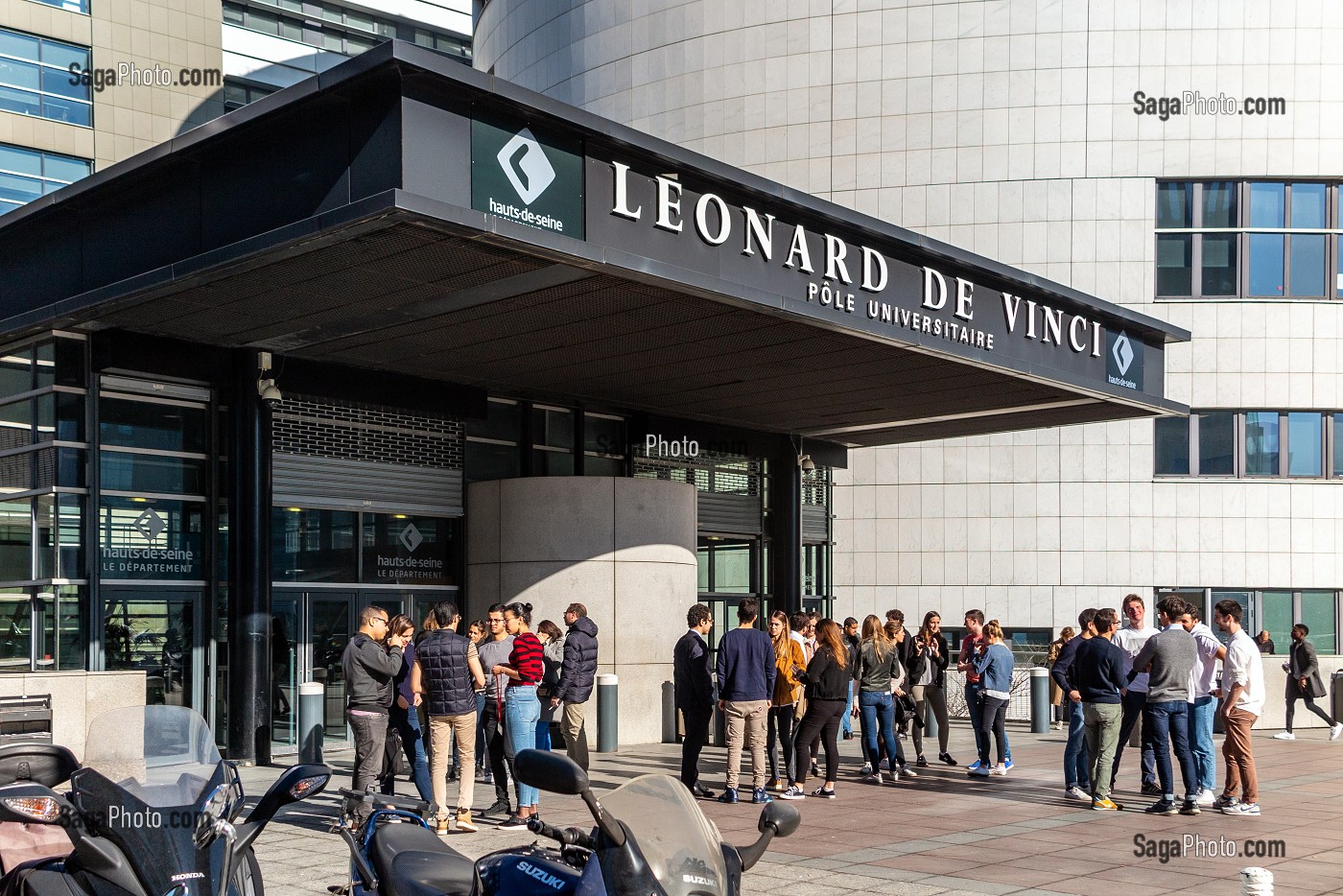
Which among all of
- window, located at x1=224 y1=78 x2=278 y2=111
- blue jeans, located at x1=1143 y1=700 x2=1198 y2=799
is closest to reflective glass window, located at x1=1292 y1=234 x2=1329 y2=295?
blue jeans, located at x1=1143 y1=700 x2=1198 y2=799

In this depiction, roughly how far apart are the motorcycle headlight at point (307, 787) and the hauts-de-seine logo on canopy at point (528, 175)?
252 inches

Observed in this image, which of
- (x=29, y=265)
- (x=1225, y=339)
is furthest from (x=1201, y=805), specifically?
(x=1225, y=339)

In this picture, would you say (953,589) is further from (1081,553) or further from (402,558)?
(402,558)

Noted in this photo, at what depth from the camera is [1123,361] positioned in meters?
19.0

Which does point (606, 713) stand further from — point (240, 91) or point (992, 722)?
point (240, 91)

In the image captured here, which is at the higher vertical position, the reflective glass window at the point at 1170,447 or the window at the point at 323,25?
the window at the point at 323,25

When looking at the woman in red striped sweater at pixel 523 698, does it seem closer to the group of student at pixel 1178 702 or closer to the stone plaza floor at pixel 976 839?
the stone plaza floor at pixel 976 839

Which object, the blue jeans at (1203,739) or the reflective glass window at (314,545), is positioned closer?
the blue jeans at (1203,739)

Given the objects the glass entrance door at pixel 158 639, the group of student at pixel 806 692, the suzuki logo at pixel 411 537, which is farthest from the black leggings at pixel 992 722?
the glass entrance door at pixel 158 639

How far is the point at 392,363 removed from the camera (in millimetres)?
16547

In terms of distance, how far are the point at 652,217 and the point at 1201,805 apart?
24.3ft

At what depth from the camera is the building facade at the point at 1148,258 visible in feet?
93.8

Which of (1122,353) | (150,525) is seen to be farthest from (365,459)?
(1122,353)

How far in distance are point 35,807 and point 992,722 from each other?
12.5 meters
